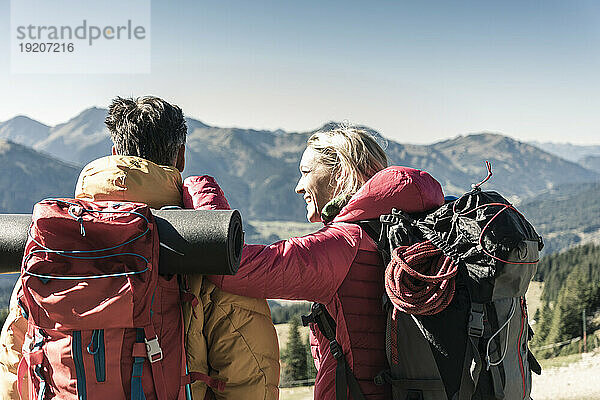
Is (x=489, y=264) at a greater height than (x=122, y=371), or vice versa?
(x=489, y=264)

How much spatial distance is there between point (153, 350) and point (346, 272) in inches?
39.5

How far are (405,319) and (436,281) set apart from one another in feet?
0.89

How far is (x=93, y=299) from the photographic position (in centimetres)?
222

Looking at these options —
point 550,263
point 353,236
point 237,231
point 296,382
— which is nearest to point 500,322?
point 353,236

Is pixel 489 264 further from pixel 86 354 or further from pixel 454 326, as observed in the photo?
pixel 86 354

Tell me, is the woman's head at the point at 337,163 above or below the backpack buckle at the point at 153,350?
above

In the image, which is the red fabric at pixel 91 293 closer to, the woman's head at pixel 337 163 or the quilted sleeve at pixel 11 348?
the quilted sleeve at pixel 11 348

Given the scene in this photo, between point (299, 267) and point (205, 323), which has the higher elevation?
point (299, 267)

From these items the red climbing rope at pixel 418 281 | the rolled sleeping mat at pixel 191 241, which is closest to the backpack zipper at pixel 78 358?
the rolled sleeping mat at pixel 191 241

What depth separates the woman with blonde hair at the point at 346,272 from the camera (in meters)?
2.65

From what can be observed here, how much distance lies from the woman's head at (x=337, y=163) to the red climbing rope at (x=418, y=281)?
1.90 ft

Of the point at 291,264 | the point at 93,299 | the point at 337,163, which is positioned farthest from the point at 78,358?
the point at 337,163

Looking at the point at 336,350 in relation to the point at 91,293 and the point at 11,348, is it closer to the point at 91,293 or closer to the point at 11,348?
the point at 91,293

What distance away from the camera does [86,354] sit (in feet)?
7.40
